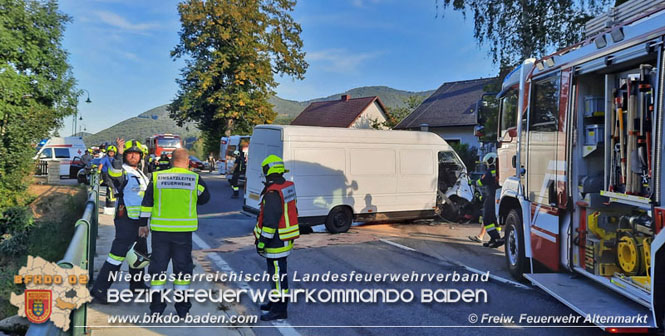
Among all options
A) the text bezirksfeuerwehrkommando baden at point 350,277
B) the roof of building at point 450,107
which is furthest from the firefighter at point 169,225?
the roof of building at point 450,107

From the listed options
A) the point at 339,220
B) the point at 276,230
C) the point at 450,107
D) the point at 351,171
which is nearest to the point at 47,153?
the point at 339,220

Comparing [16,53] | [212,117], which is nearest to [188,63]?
[212,117]

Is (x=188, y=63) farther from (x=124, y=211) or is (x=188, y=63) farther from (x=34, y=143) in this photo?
(x=124, y=211)

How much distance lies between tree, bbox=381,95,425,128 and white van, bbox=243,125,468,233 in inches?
1148

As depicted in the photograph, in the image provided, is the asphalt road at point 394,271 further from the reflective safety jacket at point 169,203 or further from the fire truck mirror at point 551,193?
the reflective safety jacket at point 169,203

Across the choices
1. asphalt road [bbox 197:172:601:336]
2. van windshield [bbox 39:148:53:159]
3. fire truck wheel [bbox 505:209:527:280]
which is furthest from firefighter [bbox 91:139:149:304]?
van windshield [bbox 39:148:53:159]

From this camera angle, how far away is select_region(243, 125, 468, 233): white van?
34.6ft

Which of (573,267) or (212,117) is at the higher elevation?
(212,117)

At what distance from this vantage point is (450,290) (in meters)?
6.66

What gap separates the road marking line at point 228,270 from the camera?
202 inches

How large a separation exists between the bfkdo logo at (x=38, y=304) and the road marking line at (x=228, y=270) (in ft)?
8.45

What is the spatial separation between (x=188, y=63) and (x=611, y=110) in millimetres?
37968

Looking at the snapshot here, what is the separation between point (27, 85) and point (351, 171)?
1838 cm

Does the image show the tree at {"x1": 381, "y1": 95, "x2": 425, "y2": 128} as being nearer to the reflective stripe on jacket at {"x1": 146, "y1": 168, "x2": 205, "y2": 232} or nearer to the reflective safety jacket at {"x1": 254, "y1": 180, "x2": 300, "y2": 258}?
the reflective safety jacket at {"x1": 254, "y1": 180, "x2": 300, "y2": 258}
